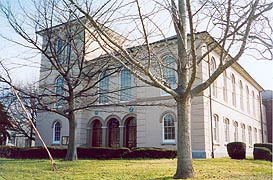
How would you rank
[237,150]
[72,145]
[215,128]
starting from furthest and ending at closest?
1. [215,128]
2. [237,150]
3. [72,145]

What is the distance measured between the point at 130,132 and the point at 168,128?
4241 millimetres

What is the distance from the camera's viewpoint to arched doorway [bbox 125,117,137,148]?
24.8 m

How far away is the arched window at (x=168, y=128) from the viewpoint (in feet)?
71.2

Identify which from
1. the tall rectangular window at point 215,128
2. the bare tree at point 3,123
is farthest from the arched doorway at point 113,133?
the bare tree at point 3,123

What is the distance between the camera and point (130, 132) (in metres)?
25.0

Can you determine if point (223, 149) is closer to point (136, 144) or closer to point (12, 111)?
point (136, 144)

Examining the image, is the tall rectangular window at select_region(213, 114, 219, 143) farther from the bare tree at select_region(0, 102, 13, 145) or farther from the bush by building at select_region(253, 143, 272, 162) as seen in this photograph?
the bare tree at select_region(0, 102, 13, 145)

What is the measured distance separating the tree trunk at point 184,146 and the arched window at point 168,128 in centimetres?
1205

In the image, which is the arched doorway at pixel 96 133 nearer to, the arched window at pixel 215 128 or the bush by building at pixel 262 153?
the arched window at pixel 215 128

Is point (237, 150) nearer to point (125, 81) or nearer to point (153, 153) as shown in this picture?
point (153, 153)

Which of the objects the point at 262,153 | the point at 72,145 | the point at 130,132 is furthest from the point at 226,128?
the point at 72,145

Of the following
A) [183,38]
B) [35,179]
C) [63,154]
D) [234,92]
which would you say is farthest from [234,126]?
[35,179]

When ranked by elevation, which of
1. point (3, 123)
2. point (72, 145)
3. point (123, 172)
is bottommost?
point (123, 172)

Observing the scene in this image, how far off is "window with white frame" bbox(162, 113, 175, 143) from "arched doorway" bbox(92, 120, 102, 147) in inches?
272
